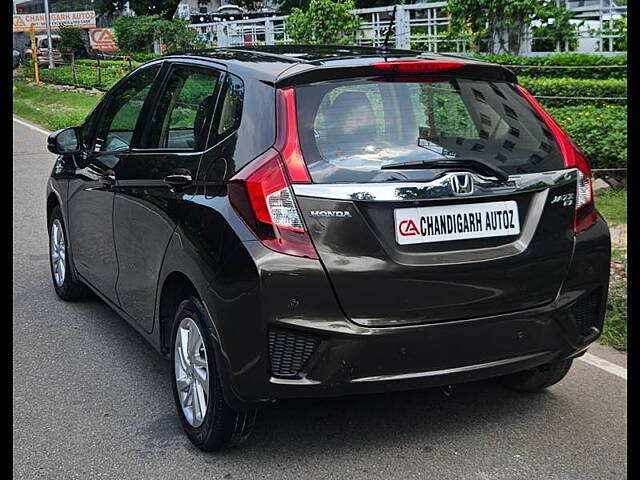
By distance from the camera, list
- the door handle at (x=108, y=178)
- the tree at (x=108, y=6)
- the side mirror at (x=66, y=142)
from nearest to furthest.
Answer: the door handle at (x=108, y=178) < the side mirror at (x=66, y=142) < the tree at (x=108, y=6)

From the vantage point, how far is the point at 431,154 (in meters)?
3.79

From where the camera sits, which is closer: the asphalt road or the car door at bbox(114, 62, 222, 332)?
the asphalt road

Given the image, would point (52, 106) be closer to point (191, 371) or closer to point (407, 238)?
point (191, 371)

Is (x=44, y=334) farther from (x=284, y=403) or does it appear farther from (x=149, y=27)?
(x=149, y=27)

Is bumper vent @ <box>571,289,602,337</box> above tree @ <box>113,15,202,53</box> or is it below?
below

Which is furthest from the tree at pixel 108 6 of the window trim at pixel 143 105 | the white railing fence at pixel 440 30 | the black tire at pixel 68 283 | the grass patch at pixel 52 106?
the window trim at pixel 143 105

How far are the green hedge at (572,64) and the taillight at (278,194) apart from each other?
37.9ft

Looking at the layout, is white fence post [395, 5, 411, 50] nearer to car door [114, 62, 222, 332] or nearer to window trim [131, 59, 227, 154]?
window trim [131, 59, 227, 154]

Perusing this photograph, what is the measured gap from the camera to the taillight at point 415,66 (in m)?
3.97

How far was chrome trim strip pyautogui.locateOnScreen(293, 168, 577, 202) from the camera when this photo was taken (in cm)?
358

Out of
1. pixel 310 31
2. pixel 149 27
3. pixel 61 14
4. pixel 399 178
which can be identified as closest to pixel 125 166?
pixel 399 178

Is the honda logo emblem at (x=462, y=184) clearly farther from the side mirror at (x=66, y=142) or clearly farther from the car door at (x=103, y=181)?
the side mirror at (x=66, y=142)

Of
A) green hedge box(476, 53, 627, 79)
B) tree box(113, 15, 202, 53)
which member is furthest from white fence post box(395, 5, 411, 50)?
tree box(113, 15, 202, 53)

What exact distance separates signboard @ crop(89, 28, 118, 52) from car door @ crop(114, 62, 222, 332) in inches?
1955
